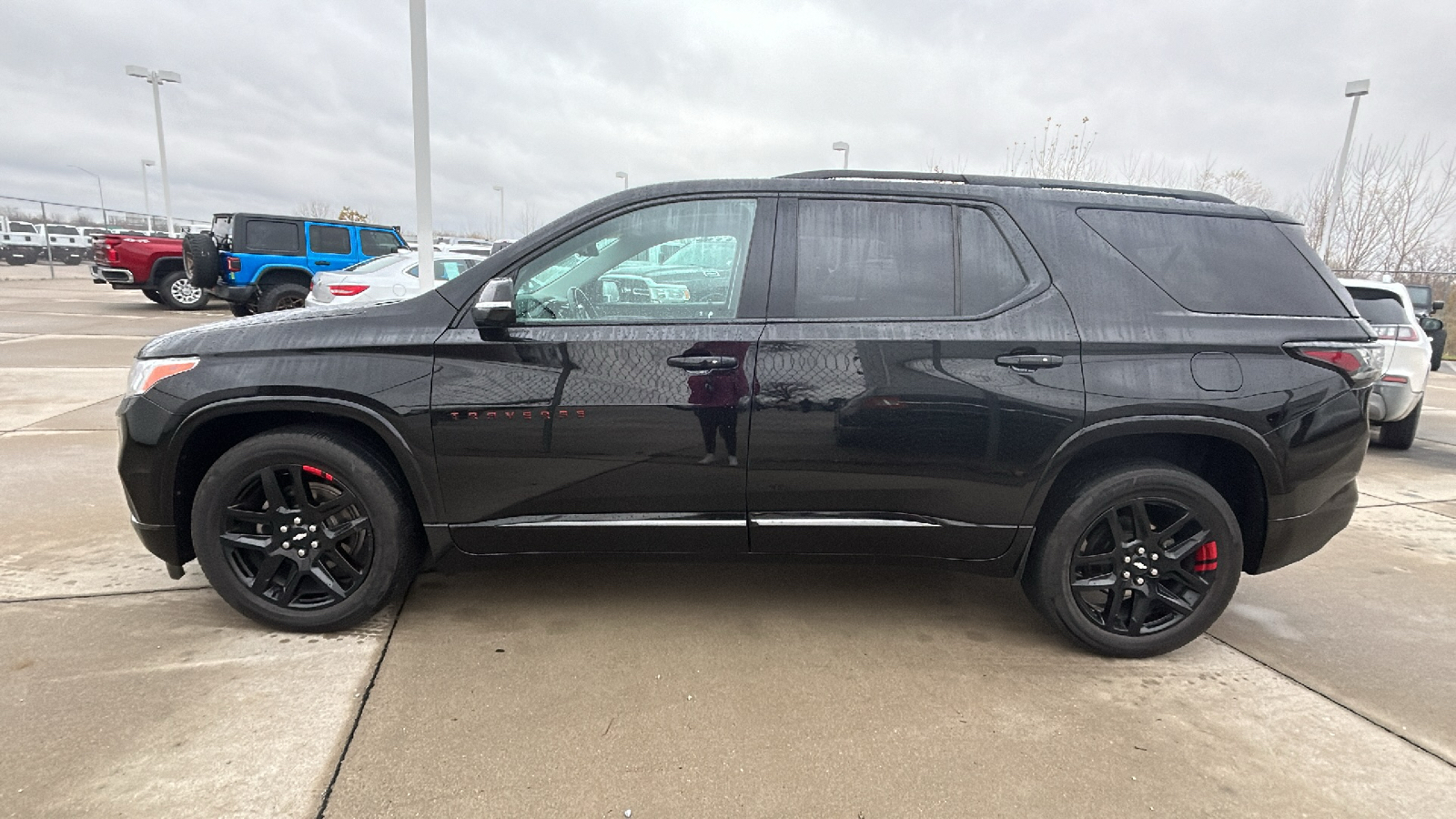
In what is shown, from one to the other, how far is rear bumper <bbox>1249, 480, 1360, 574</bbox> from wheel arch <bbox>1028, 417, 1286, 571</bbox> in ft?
0.10

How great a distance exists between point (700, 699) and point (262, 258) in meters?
13.7

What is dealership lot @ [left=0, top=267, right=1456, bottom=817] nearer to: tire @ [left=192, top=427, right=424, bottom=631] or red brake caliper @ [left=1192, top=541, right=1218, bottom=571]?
tire @ [left=192, top=427, right=424, bottom=631]

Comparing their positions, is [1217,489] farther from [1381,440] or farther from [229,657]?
[1381,440]

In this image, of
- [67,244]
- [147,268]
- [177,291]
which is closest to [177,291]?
[177,291]

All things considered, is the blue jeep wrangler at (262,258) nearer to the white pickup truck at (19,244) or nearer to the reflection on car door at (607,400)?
the reflection on car door at (607,400)

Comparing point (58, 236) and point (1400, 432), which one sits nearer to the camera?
point (1400, 432)

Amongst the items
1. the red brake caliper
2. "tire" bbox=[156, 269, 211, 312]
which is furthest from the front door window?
"tire" bbox=[156, 269, 211, 312]

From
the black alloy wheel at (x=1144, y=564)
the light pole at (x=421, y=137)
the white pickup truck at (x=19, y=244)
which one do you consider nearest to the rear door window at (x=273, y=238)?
the light pole at (x=421, y=137)

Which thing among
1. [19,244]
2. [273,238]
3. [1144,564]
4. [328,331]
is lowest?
[1144,564]

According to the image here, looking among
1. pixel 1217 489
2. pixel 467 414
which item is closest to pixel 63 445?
pixel 467 414

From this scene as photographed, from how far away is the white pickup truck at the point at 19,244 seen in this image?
1207 inches

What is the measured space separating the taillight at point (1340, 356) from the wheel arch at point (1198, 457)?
35 centimetres

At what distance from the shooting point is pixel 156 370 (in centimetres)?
269

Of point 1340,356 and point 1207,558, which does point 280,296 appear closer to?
point 1207,558
